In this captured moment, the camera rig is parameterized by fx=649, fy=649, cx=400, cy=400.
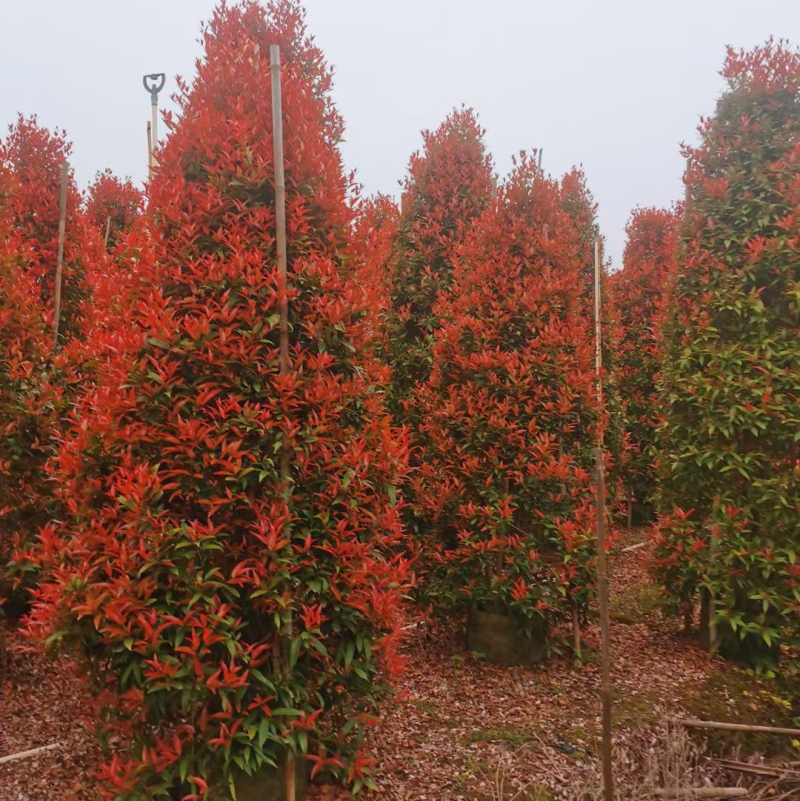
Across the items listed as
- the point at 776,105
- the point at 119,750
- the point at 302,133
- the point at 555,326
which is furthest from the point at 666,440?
the point at 119,750

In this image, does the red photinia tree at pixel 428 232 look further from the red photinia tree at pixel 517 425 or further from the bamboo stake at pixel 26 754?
the bamboo stake at pixel 26 754

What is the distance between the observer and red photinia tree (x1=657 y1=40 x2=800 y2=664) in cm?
545

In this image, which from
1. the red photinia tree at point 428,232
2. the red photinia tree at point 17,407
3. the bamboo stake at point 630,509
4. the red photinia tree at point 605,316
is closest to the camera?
the red photinia tree at point 17,407

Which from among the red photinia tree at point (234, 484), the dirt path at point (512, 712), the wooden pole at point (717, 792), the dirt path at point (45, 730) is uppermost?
the red photinia tree at point (234, 484)

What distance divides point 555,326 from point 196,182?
11.7 ft

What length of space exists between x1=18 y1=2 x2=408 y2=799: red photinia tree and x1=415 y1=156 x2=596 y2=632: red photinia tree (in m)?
2.32

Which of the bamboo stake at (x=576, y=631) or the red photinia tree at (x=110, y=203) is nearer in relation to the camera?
the bamboo stake at (x=576, y=631)

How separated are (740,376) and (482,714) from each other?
11.6ft

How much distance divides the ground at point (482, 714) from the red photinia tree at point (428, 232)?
10.9 feet

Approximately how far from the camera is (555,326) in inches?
234

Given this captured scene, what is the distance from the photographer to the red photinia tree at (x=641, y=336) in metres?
11.5

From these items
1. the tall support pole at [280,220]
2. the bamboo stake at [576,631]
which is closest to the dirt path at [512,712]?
the bamboo stake at [576,631]

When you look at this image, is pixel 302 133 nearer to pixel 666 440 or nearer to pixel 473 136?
pixel 666 440

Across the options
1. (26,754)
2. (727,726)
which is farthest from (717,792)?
(26,754)
